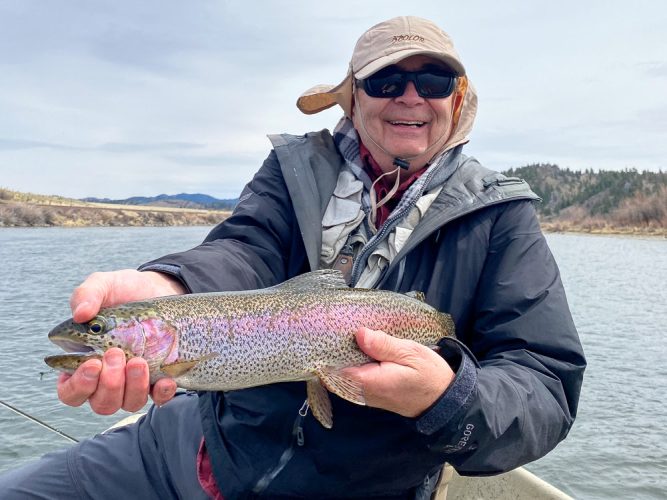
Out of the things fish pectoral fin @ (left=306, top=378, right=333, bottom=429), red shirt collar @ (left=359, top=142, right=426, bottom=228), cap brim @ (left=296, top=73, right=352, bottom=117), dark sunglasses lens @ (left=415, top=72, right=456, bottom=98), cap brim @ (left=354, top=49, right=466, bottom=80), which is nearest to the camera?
fish pectoral fin @ (left=306, top=378, right=333, bottom=429)

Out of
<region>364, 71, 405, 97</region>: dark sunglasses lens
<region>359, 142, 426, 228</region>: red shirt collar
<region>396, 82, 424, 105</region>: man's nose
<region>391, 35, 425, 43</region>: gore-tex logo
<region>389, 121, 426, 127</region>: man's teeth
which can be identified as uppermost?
<region>391, 35, 425, 43</region>: gore-tex logo

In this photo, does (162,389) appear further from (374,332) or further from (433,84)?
(433,84)

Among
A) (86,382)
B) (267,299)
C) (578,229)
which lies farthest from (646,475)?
(578,229)

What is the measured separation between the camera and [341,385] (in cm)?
254

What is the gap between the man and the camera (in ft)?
7.98

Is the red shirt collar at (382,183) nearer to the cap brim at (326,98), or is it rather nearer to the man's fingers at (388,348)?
the cap brim at (326,98)

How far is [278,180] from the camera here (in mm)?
3553

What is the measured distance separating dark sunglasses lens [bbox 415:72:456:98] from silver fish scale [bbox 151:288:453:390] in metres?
1.19

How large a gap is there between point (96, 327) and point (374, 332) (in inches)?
43.5

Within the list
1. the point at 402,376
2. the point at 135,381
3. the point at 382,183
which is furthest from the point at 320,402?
the point at 382,183

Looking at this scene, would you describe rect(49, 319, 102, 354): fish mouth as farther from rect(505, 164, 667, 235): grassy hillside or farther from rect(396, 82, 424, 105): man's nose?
rect(505, 164, 667, 235): grassy hillside

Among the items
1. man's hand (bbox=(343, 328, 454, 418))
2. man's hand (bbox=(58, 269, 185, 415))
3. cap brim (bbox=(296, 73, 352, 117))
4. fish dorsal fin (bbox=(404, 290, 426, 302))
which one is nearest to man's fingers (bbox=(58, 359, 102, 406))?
man's hand (bbox=(58, 269, 185, 415))

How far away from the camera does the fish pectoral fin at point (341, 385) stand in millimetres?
2459

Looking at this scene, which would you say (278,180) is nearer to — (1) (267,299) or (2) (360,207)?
(2) (360,207)
